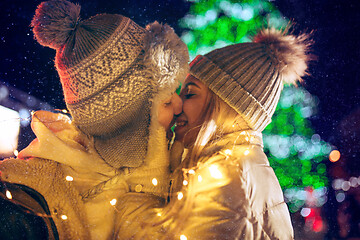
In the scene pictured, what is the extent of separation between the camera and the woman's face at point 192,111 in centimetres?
175

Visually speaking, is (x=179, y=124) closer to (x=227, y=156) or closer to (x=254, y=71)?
(x=227, y=156)

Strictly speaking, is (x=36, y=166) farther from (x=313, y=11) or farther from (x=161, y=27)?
(x=313, y=11)

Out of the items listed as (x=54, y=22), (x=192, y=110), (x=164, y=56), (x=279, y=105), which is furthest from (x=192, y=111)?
(x=279, y=105)

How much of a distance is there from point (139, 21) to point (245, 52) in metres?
1.71

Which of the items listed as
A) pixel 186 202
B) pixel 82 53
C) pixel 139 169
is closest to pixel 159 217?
pixel 186 202

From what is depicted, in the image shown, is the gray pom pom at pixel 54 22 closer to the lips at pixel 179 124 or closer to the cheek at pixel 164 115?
the cheek at pixel 164 115

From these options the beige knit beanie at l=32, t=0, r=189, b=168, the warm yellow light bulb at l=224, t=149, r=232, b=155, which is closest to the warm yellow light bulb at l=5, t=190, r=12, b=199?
the beige knit beanie at l=32, t=0, r=189, b=168

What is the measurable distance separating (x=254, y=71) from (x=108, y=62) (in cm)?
104

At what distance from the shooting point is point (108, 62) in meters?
1.07

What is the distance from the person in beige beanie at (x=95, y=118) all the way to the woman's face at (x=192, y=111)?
48cm

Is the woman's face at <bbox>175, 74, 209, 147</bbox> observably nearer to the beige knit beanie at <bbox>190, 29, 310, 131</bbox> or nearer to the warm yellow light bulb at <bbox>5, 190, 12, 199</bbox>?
→ the beige knit beanie at <bbox>190, 29, 310, 131</bbox>

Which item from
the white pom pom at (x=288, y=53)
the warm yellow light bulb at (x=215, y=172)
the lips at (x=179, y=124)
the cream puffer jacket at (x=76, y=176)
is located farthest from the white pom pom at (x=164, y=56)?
the white pom pom at (x=288, y=53)

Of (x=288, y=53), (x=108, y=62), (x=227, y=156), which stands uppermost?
Result: (x=288, y=53)

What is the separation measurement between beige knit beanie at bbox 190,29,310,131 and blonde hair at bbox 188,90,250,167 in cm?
6
